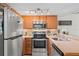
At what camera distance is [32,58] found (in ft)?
3.05

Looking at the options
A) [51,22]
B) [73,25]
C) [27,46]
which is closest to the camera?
[73,25]

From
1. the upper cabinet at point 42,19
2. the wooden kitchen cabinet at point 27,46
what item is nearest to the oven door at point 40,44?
the wooden kitchen cabinet at point 27,46

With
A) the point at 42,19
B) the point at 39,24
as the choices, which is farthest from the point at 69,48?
the point at 42,19

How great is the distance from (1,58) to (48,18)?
656cm

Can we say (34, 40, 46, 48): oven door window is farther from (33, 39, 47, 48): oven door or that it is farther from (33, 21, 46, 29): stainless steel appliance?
(33, 21, 46, 29): stainless steel appliance

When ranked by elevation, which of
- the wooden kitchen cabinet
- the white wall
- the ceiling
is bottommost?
the wooden kitchen cabinet

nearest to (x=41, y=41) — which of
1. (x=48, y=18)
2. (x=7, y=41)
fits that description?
(x=48, y=18)

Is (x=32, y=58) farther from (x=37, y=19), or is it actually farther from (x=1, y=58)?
(x=37, y=19)

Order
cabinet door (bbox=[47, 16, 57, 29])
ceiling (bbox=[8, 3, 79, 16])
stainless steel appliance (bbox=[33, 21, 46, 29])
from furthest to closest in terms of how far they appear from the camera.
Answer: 1. cabinet door (bbox=[47, 16, 57, 29])
2. stainless steel appliance (bbox=[33, 21, 46, 29])
3. ceiling (bbox=[8, 3, 79, 16])

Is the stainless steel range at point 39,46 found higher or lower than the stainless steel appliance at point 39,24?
lower

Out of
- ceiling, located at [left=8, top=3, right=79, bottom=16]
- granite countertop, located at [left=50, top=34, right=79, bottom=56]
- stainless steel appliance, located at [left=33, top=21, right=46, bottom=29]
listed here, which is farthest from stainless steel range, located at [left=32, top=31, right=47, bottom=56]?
granite countertop, located at [left=50, top=34, right=79, bottom=56]

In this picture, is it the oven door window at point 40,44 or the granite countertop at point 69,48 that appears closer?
the granite countertop at point 69,48

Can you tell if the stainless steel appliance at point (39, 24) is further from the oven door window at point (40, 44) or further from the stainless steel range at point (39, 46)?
the oven door window at point (40, 44)

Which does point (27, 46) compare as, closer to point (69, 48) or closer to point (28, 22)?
point (28, 22)
